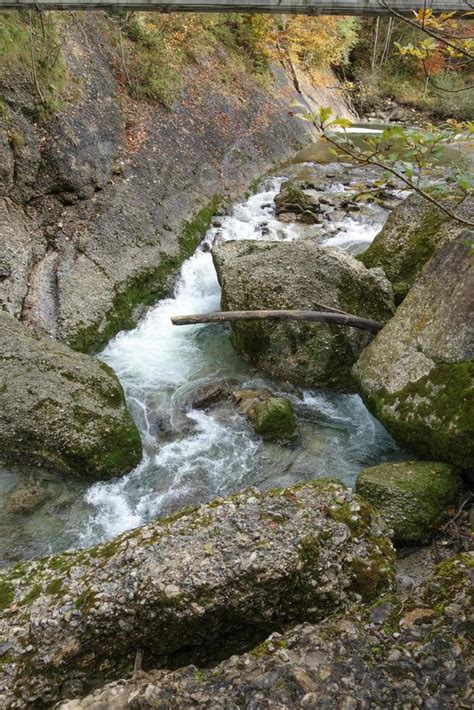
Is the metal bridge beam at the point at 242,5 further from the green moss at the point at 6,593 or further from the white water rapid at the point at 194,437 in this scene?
the green moss at the point at 6,593

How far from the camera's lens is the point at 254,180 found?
15234mm

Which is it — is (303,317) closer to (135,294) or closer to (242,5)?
(135,294)

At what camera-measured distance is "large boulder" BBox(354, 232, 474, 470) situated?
547 centimetres

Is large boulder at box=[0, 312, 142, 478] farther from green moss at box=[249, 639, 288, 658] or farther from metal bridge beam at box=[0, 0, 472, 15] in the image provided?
metal bridge beam at box=[0, 0, 472, 15]

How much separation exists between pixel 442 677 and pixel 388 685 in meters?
0.25

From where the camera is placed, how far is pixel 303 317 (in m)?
7.34

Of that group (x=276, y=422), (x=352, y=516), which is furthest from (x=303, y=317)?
(x=352, y=516)

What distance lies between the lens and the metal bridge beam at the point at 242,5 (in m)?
7.04

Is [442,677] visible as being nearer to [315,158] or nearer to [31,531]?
[31,531]

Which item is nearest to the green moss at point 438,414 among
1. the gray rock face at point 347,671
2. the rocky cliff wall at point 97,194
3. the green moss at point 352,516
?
the green moss at point 352,516

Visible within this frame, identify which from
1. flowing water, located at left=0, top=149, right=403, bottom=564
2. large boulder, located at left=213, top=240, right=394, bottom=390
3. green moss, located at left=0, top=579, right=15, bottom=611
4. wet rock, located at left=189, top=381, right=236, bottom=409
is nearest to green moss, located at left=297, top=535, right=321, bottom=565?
Answer: green moss, located at left=0, top=579, right=15, bottom=611

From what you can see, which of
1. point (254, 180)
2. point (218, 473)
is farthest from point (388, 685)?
point (254, 180)

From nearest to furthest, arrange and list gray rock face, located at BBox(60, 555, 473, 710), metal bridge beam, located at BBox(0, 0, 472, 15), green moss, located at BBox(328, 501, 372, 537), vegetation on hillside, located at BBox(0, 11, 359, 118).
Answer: gray rock face, located at BBox(60, 555, 473, 710) → green moss, located at BBox(328, 501, 372, 537) → metal bridge beam, located at BBox(0, 0, 472, 15) → vegetation on hillside, located at BBox(0, 11, 359, 118)

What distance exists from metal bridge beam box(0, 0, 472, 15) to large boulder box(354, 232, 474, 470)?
12.6 ft
